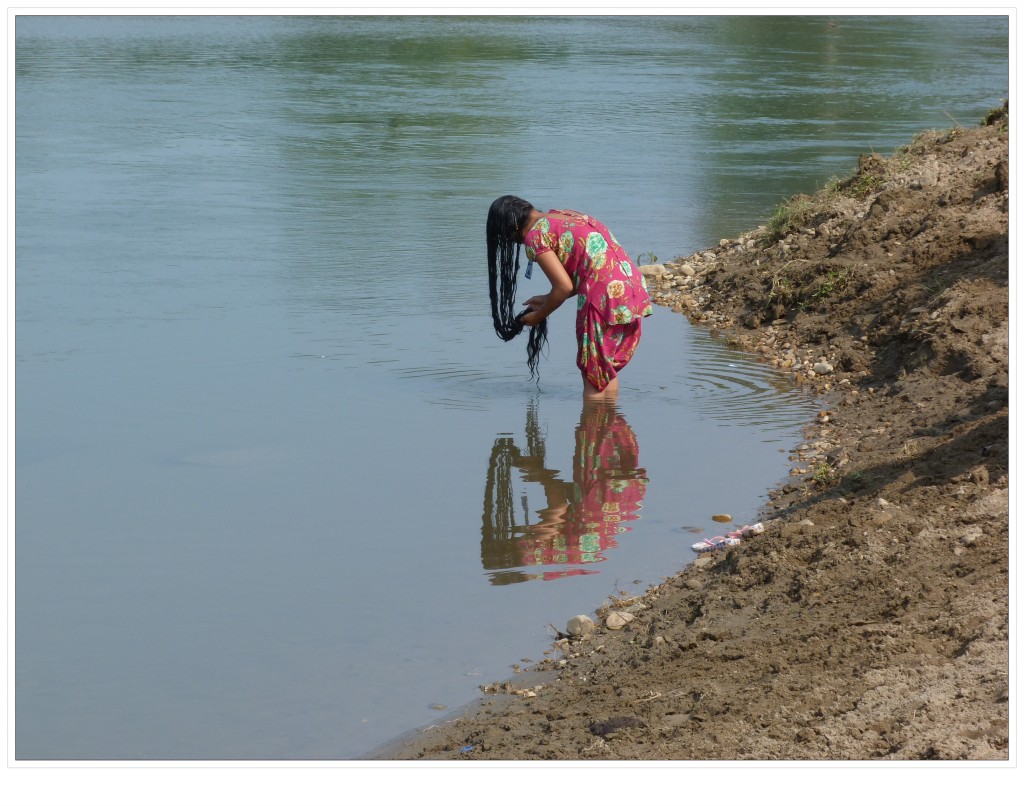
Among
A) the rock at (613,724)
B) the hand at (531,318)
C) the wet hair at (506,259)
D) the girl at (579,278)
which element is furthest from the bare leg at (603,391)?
the rock at (613,724)

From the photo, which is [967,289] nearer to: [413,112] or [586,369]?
[586,369]

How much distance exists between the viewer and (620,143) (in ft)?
58.9

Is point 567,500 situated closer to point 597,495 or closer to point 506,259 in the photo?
point 597,495

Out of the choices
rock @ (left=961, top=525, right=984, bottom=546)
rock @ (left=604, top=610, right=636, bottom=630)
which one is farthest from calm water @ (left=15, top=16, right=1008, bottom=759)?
rock @ (left=961, top=525, right=984, bottom=546)

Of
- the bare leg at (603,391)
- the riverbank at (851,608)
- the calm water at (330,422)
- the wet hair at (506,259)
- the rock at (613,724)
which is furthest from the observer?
the bare leg at (603,391)

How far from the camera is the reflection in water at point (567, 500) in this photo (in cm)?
570

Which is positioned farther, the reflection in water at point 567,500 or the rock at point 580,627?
the reflection in water at point 567,500

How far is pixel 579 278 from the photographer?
23.9 ft

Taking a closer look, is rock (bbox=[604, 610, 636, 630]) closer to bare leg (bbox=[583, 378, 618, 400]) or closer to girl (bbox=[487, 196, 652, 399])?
girl (bbox=[487, 196, 652, 399])

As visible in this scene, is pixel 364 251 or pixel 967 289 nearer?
pixel 967 289

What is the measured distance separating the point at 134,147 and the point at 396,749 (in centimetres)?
1386

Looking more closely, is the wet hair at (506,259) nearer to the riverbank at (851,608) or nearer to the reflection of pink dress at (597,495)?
the reflection of pink dress at (597,495)

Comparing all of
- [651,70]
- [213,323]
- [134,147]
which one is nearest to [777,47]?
[651,70]

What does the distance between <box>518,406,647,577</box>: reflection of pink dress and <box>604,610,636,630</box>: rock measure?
1.67ft
